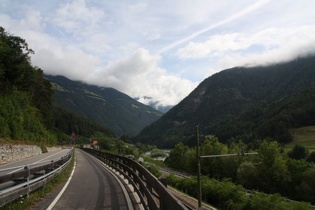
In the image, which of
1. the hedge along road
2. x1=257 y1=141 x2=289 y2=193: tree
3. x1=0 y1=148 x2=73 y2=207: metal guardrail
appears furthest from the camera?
x1=257 y1=141 x2=289 y2=193: tree

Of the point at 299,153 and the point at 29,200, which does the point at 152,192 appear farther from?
the point at 299,153

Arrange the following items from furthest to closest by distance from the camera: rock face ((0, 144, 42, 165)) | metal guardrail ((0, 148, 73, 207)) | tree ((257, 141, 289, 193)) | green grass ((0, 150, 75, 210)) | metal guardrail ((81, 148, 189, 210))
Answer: tree ((257, 141, 289, 193)), rock face ((0, 144, 42, 165)), green grass ((0, 150, 75, 210)), metal guardrail ((0, 148, 73, 207)), metal guardrail ((81, 148, 189, 210))

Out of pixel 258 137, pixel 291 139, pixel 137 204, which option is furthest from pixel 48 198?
pixel 258 137

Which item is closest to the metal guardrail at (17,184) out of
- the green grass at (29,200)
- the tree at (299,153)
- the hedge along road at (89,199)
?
the green grass at (29,200)

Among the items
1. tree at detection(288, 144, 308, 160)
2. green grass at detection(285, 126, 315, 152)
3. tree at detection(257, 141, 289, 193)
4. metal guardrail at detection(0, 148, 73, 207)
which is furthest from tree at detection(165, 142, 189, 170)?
metal guardrail at detection(0, 148, 73, 207)

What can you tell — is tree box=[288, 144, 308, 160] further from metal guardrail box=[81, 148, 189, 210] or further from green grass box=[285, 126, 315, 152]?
metal guardrail box=[81, 148, 189, 210]

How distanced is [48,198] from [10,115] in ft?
107

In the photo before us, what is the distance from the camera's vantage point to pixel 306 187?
50.4 m

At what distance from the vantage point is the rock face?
25.1 m

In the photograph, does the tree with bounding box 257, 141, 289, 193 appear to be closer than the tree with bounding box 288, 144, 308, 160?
Yes

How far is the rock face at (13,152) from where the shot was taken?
82.5 feet

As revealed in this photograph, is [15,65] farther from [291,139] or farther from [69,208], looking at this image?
[291,139]

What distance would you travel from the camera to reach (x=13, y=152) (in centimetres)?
2828

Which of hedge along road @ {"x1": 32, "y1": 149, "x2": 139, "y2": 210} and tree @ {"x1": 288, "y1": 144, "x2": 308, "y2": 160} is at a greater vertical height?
hedge along road @ {"x1": 32, "y1": 149, "x2": 139, "y2": 210}
